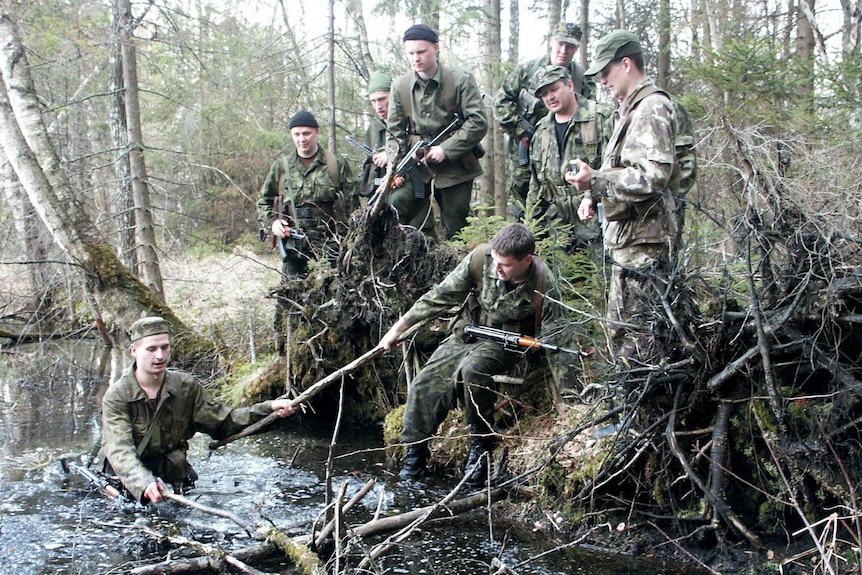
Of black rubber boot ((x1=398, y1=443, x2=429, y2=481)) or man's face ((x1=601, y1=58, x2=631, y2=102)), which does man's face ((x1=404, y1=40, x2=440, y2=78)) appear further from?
black rubber boot ((x1=398, y1=443, x2=429, y2=481))

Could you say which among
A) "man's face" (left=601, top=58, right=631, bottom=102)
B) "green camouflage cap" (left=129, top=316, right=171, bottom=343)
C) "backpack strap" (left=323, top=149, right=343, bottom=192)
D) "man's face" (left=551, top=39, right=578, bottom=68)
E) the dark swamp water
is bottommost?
the dark swamp water

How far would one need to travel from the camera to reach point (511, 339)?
6383 mm

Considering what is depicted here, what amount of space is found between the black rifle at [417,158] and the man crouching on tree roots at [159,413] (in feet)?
9.24

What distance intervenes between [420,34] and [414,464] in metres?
4.24

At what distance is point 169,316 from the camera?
10.6 metres

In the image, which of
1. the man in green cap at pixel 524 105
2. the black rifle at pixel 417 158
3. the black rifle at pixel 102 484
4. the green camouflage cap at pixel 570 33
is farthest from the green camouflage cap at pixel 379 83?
the black rifle at pixel 102 484

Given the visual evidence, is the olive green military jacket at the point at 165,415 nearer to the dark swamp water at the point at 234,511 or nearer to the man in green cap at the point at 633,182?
the dark swamp water at the point at 234,511

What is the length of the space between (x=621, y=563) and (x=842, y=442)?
1627 millimetres

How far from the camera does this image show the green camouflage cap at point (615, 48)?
17.5 feet

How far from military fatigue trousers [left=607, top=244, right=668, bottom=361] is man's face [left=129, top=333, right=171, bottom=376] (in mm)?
3536

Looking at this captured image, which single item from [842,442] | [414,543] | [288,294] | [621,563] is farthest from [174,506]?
[842,442]

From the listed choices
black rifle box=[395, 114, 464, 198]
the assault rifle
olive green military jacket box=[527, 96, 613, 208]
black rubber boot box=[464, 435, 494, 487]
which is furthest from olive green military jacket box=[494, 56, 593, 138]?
black rubber boot box=[464, 435, 494, 487]

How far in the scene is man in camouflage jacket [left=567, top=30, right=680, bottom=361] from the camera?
5152 mm

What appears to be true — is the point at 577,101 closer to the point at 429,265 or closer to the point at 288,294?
the point at 429,265
